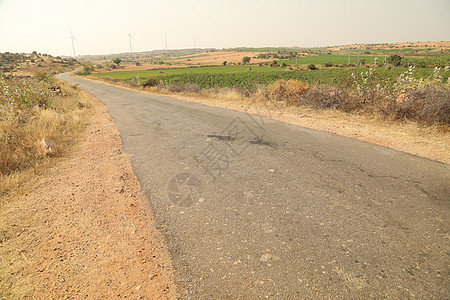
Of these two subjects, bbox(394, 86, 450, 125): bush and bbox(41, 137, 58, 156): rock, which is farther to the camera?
bbox(394, 86, 450, 125): bush

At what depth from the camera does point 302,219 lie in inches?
123

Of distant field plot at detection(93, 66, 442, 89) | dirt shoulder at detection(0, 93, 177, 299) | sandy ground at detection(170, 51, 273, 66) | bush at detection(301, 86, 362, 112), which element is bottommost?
dirt shoulder at detection(0, 93, 177, 299)

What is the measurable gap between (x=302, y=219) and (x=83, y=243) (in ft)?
9.11

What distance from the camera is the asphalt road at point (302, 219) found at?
2232 mm

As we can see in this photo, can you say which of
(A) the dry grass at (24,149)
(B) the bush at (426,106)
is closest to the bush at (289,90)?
(B) the bush at (426,106)

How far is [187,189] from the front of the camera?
4.10 metres

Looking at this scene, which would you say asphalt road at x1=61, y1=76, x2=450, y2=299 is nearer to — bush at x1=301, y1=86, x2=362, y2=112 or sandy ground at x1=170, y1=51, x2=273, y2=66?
bush at x1=301, y1=86, x2=362, y2=112

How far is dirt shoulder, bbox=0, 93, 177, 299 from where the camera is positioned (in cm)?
233

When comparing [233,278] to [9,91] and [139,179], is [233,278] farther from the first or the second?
[9,91]

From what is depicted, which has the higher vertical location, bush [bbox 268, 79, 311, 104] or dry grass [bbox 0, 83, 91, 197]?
bush [bbox 268, 79, 311, 104]

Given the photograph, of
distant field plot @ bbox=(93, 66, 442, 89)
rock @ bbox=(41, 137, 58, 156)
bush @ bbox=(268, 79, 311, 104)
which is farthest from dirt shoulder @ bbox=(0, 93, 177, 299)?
distant field plot @ bbox=(93, 66, 442, 89)

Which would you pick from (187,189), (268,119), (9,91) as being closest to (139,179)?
(187,189)

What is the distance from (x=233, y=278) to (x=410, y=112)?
818cm

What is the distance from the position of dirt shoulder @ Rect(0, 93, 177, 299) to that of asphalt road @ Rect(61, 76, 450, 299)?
0.92 feet
